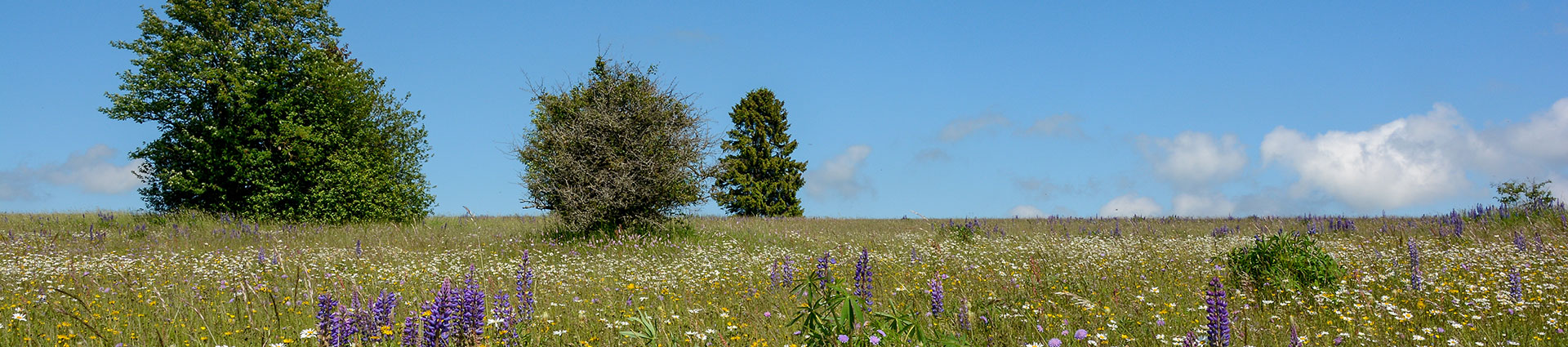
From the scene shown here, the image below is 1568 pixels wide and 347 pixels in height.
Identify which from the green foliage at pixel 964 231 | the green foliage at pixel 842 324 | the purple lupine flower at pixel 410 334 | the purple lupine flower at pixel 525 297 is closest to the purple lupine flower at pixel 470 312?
the purple lupine flower at pixel 410 334

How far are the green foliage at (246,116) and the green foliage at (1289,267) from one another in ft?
69.4

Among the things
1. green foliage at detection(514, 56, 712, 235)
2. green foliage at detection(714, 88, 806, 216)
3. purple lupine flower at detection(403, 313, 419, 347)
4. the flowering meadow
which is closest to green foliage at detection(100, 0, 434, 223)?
the flowering meadow

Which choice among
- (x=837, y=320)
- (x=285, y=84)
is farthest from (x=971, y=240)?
A: (x=285, y=84)

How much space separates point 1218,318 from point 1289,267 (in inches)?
188

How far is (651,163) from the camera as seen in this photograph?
635 inches

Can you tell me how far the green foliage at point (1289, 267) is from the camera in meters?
7.45

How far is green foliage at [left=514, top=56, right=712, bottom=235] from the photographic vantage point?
16047mm

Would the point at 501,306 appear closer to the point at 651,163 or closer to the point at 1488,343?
the point at 1488,343

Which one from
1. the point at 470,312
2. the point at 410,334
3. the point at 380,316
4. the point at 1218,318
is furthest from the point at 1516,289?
the point at 380,316

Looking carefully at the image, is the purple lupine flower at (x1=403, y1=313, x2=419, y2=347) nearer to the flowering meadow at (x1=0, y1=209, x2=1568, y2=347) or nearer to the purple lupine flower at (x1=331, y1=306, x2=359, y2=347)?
the flowering meadow at (x1=0, y1=209, x2=1568, y2=347)

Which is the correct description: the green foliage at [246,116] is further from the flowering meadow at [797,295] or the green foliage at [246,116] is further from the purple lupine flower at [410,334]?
the purple lupine flower at [410,334]

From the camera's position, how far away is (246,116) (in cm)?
2020

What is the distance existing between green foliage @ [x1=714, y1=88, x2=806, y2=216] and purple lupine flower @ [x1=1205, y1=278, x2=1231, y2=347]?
96.5ft

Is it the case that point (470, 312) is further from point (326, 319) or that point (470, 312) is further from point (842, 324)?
point (842, 324)
